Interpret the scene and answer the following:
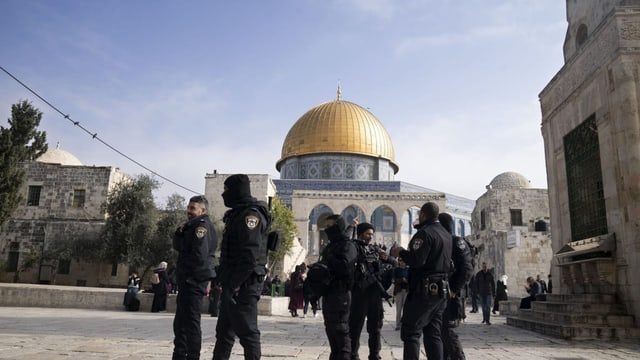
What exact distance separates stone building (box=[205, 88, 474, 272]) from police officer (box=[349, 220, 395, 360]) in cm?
2865

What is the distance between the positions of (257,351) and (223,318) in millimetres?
385

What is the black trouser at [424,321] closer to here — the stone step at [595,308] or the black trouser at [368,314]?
the black trouser at [368,314]

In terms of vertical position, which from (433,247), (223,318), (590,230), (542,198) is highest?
(542,198)

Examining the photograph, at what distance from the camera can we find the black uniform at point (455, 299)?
4578 millimetres

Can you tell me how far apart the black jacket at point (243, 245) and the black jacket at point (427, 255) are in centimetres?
125

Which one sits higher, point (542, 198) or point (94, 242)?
point (542, 198)

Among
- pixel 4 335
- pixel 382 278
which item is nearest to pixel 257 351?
pixel 382 278

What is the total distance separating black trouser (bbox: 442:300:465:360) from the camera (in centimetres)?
454

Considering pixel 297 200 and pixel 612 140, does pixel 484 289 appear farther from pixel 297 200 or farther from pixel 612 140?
pixel 297 200

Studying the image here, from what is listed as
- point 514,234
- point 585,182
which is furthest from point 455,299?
point 514,234

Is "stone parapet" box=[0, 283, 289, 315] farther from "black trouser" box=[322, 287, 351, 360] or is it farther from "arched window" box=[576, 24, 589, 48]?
"arched window" box=[576, 24, 589, 48]

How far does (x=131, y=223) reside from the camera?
21422 millimetres

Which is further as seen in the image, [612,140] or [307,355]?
[612,140]

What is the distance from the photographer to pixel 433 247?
414 centimetres
